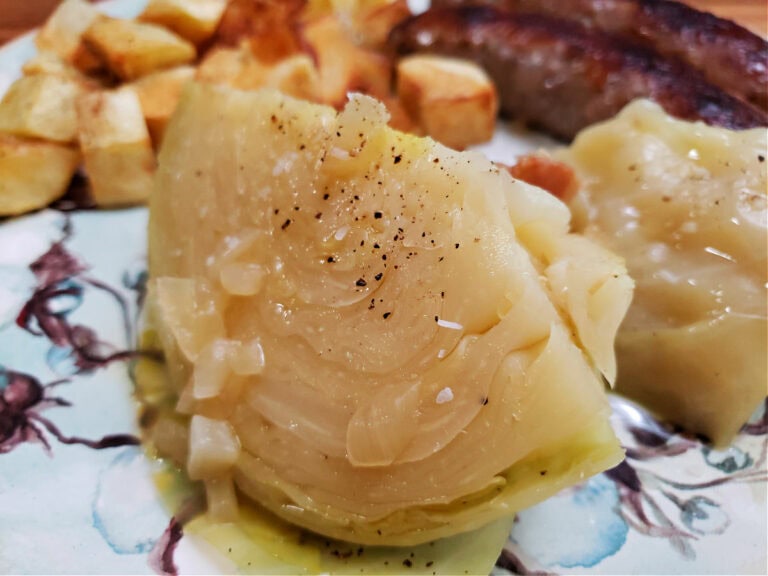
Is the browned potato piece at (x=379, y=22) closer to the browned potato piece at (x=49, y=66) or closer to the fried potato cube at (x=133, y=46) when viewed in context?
the fried potato cube at (x=133, y=46)

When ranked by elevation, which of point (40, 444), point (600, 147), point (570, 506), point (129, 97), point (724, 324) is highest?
point (600, 147)

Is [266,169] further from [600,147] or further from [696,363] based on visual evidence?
[696,363]

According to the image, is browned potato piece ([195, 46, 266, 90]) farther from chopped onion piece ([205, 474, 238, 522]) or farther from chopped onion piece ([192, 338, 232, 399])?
chopped onion piece ([205, 474, 238, 522])

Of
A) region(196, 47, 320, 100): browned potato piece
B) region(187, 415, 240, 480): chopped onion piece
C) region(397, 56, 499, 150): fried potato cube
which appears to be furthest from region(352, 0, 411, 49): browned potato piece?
region(187, 415, 240, 480): chopped onion piece

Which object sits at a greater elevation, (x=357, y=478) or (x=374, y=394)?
(x=374, y=394)

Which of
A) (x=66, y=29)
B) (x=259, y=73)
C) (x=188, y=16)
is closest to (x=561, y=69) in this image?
(x=259, y=73)

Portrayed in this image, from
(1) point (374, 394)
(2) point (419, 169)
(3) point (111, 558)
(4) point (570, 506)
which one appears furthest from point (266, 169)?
(4) point (570, 506)

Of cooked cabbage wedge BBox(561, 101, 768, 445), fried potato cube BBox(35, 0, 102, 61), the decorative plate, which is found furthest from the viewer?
fried potato cube BBox(35, 0, 102, 61)
